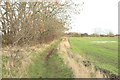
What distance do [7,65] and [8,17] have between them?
25.8 feet

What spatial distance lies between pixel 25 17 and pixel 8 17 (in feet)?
4.02

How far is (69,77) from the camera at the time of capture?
12.7 metres

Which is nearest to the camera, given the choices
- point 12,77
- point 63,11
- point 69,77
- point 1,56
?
point 12,77

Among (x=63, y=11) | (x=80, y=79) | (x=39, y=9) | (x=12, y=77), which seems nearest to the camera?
(x=12, y=77)

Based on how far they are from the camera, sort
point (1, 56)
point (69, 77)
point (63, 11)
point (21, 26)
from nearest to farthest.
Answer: point (69, 77) → point (1, 56) → point (21, 26) → point (63, 11)

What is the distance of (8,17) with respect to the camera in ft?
64.5

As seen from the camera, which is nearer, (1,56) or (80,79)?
(80,79)

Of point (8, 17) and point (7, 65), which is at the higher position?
point (8, 17)

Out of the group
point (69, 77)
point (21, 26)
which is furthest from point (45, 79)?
point (21, 26)

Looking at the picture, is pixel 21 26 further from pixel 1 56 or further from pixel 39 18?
pixel 1 56

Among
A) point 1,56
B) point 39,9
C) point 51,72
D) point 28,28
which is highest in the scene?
point 39,9

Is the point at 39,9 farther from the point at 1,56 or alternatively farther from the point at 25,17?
the point at 1,56

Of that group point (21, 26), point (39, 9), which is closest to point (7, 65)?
point (21, 26)

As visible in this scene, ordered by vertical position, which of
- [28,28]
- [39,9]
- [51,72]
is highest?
[39,9]
